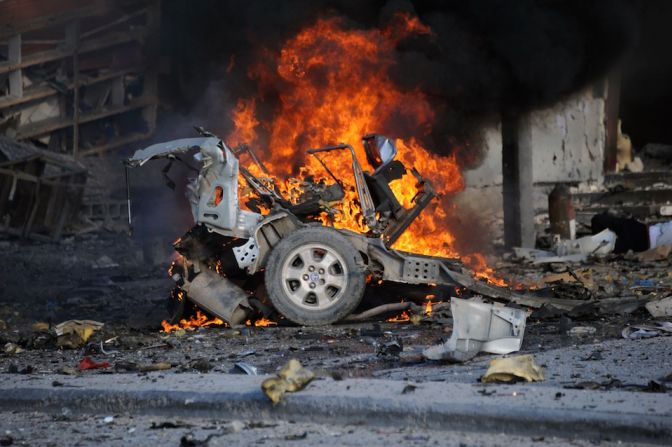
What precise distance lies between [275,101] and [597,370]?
8252 millimetres

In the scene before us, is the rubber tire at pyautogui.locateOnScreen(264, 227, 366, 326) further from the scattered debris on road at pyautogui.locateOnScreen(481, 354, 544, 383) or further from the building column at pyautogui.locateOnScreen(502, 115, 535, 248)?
the building column at pyautogui.locateOnScreen(502, 115, 535, 248)

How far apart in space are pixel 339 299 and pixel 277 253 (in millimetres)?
750

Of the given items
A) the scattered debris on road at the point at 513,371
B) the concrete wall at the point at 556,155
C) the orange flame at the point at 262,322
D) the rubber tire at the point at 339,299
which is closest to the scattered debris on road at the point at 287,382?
the scattered debris on road at the point at 513,371

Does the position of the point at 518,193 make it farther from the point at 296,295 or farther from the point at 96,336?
the point at 96,336

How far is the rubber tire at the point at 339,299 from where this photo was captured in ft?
32.0

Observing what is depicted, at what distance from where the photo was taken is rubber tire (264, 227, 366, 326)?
9.77m

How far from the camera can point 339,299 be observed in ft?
32.1

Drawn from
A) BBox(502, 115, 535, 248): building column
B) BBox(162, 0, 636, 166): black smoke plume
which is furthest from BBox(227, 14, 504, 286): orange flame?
BBox(502, 115, 535, 248): building column

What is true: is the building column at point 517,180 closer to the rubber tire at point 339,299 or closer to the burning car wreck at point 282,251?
the burning car wreck at point 282,251

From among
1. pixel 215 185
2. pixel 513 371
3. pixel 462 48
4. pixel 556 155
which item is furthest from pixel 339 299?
pixel 556 155

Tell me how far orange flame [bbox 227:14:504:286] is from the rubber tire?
88.1 inches

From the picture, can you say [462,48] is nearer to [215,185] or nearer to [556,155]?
[556,155]

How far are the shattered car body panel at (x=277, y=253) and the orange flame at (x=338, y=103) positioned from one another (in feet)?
5.61

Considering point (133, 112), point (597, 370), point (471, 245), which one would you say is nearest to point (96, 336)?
point (597, 370)
